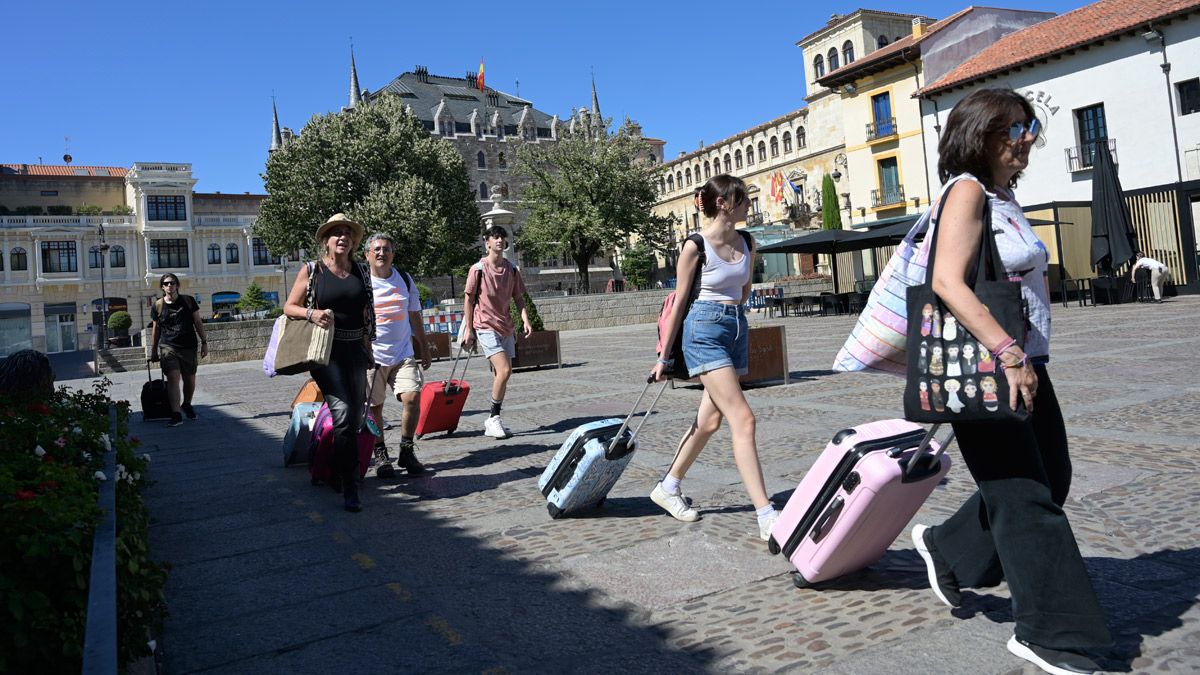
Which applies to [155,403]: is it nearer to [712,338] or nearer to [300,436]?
[300,436]

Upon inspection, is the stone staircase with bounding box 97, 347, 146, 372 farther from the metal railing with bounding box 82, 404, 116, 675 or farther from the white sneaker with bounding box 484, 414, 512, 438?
the metal railing with bounding box 82, 404, 116, 675

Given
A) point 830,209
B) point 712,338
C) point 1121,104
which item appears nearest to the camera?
point 712,338

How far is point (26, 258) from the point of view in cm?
5853

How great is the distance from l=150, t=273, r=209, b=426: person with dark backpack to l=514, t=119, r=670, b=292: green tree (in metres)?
37.1

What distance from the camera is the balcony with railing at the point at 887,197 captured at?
37.1 metres

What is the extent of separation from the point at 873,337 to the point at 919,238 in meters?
0.35

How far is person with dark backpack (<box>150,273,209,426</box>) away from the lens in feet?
32.7

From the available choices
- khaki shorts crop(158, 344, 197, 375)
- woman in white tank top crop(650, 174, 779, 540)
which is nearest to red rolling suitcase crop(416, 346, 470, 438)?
woman in white tank top crop(650, 174, 779, 540)

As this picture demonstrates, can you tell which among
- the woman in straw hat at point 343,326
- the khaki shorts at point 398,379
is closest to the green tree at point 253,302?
the khaki shorts at point 398,379

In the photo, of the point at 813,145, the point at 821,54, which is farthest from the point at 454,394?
the point at 821,54

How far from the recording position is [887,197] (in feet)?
125

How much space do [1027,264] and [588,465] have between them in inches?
92.8

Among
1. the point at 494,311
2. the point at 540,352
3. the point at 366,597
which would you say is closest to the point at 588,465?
the point at 366,597

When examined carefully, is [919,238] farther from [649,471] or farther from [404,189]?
[404,189]
